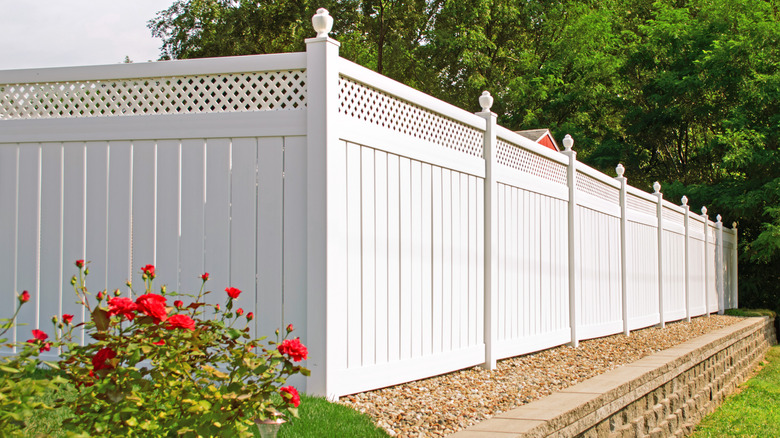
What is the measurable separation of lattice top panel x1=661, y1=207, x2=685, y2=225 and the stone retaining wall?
2.45 m

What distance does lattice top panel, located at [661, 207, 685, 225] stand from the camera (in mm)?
12236

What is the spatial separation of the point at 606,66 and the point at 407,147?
64.8 ft

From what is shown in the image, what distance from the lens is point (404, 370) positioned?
16.0 feet

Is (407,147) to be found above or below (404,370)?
above

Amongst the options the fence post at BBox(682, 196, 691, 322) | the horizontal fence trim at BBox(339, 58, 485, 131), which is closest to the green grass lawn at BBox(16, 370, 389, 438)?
the horizontal fence trim at BBox(339, 58, 485, 131)

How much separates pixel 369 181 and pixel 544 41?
928 inches

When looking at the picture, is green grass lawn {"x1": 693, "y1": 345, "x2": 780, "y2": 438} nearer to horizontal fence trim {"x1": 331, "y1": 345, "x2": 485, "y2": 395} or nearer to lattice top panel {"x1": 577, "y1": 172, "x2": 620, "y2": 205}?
lattice top panel {"x1": 577, "y1": 172, "x2": 620, "y2": 205}

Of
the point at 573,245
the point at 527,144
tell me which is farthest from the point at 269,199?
the point at 573,245

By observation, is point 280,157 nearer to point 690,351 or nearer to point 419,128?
point 419,128

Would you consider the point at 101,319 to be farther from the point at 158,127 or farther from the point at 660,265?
the point at 660,265

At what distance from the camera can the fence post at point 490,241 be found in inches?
238

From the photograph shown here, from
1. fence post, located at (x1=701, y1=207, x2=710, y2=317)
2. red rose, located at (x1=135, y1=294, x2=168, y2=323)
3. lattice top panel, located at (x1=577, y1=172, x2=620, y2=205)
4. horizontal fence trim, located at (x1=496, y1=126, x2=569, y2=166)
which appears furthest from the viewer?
fence post, located at (x1=701, y1=207, x2=710, y2=317)

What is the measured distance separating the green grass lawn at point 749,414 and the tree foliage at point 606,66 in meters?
6.66

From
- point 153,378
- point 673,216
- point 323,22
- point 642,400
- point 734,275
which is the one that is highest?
point 323,22
